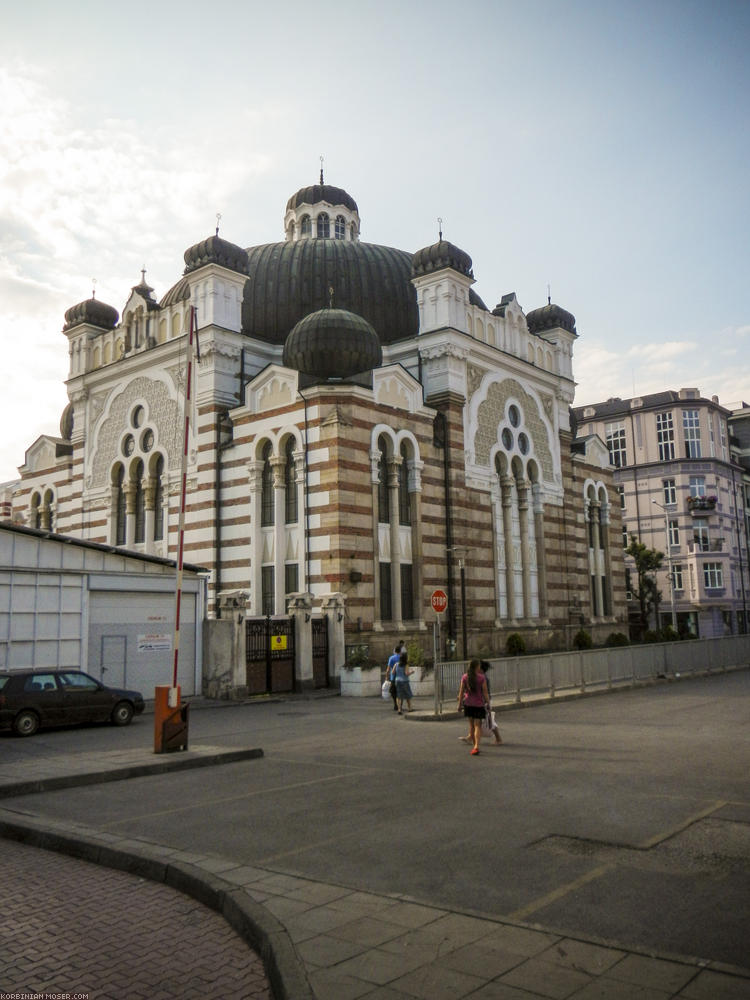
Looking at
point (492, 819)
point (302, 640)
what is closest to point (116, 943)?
point (492, 819)

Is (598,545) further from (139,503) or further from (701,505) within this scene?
(139,503)

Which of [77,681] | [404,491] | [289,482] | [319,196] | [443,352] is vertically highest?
[319,196]

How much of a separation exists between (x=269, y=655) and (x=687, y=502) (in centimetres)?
4510

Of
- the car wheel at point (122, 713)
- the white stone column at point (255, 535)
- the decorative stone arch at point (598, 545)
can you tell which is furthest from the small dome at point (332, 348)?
the decorative stone arch at point (598, 545)

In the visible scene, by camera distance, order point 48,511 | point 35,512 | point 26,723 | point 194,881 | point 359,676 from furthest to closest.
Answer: point 35,512
point 48,511
point 359,676
point 26,723
point 194,881

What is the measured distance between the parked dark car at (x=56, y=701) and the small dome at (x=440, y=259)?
23.5m

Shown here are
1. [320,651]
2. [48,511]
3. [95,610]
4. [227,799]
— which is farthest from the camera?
[48,511]

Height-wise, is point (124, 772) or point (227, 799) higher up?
point (124, 772)

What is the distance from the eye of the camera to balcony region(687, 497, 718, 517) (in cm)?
6181

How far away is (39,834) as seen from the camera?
29.8 feet

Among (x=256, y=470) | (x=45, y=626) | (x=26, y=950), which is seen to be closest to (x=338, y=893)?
(x=26, y=950)

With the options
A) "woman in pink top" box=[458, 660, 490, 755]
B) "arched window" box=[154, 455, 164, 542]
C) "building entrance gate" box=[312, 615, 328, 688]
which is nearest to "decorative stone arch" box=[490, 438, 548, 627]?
"building entrance gate" box=[312, 615, 328, 688]

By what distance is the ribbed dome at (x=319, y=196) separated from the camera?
155 ft

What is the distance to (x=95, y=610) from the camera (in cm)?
2358
